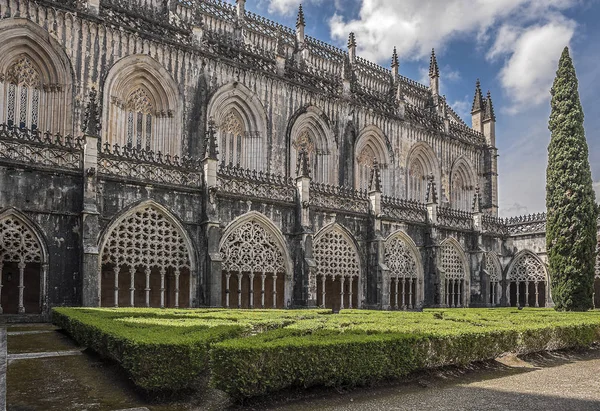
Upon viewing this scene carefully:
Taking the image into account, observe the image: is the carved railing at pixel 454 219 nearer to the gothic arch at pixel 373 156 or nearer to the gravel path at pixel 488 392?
the gothic arch at pixel 373 156

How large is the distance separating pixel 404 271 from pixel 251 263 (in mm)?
9532

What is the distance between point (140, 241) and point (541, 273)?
2410 centimetres

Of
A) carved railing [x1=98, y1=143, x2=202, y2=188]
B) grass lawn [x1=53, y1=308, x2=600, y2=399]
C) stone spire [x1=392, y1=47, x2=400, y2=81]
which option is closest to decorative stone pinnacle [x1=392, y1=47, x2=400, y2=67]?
stone spire [x1=392, y1=47, x2=400, y2=81]

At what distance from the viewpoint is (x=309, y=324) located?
1184cm

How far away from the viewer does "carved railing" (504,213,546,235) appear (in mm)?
32166

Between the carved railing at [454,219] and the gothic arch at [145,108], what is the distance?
48.1 feet

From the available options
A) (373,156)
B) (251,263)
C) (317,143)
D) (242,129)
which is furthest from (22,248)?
(373,156)

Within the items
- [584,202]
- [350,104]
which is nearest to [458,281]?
[584,202]

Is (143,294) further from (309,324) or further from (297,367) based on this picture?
(297,367)

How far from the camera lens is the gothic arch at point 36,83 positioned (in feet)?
67.8

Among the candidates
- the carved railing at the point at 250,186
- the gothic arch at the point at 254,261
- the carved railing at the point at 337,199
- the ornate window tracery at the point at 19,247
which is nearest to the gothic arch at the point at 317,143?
the carved railing at the point at 337,199

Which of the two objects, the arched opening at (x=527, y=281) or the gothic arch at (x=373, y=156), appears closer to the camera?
the arched opening at (x=527, y=281)

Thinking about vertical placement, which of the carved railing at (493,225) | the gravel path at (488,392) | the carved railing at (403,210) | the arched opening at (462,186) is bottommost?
the gravel path at (488,392)

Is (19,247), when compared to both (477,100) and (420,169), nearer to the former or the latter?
(420,169)
